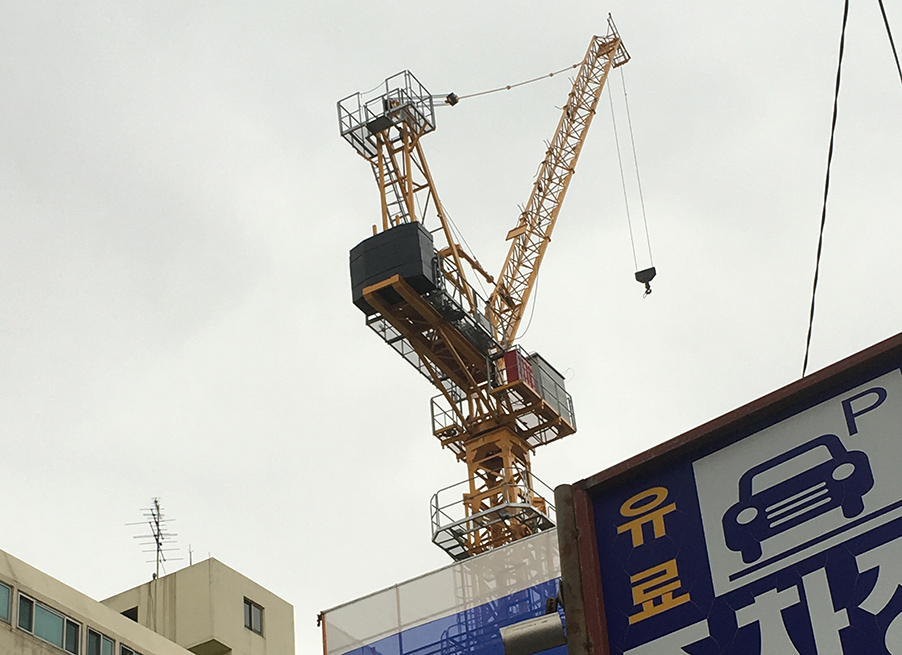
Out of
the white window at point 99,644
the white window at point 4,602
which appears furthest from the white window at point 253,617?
the white window at point 4,602

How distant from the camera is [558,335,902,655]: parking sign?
10523 millimetres

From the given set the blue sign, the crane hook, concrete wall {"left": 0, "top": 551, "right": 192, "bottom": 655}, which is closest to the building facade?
concrete wall {"left": 0, "top": 551, "right": 192, "bottom": 655}

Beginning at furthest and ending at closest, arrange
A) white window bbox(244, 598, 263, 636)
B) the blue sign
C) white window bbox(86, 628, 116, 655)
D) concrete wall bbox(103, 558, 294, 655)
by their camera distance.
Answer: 1. white window bbox(244, 598, 263, 636)
2. concrete wall bbox(103, 558, 294, 655)
3. white window bbox(86, 628, 116, 655)
4. the blue sign

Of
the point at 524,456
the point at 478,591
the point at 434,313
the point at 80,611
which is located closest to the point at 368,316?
the point at 434,313

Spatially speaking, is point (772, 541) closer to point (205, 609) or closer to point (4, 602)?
point (4, 602)

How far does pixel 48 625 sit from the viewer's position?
151ft

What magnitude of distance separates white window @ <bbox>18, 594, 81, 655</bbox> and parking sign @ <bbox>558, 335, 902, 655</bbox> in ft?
120

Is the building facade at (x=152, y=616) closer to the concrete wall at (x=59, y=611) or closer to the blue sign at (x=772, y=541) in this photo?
the concrete wall at (x=59, y=611)

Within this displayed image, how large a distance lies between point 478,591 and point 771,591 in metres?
12.2

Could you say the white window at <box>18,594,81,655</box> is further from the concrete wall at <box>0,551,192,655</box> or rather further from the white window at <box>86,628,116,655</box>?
the white window at <box>86,628,116,655</box>

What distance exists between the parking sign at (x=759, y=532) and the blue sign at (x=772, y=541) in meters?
0.01

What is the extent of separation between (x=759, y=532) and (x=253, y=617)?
55436mm

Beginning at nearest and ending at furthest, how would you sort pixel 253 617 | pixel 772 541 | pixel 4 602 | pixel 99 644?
pixel 772 541 < pixel 4 602 < pixel 99 644 < pixel 253 617

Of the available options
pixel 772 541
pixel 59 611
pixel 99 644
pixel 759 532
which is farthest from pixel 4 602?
pixel 772 541
